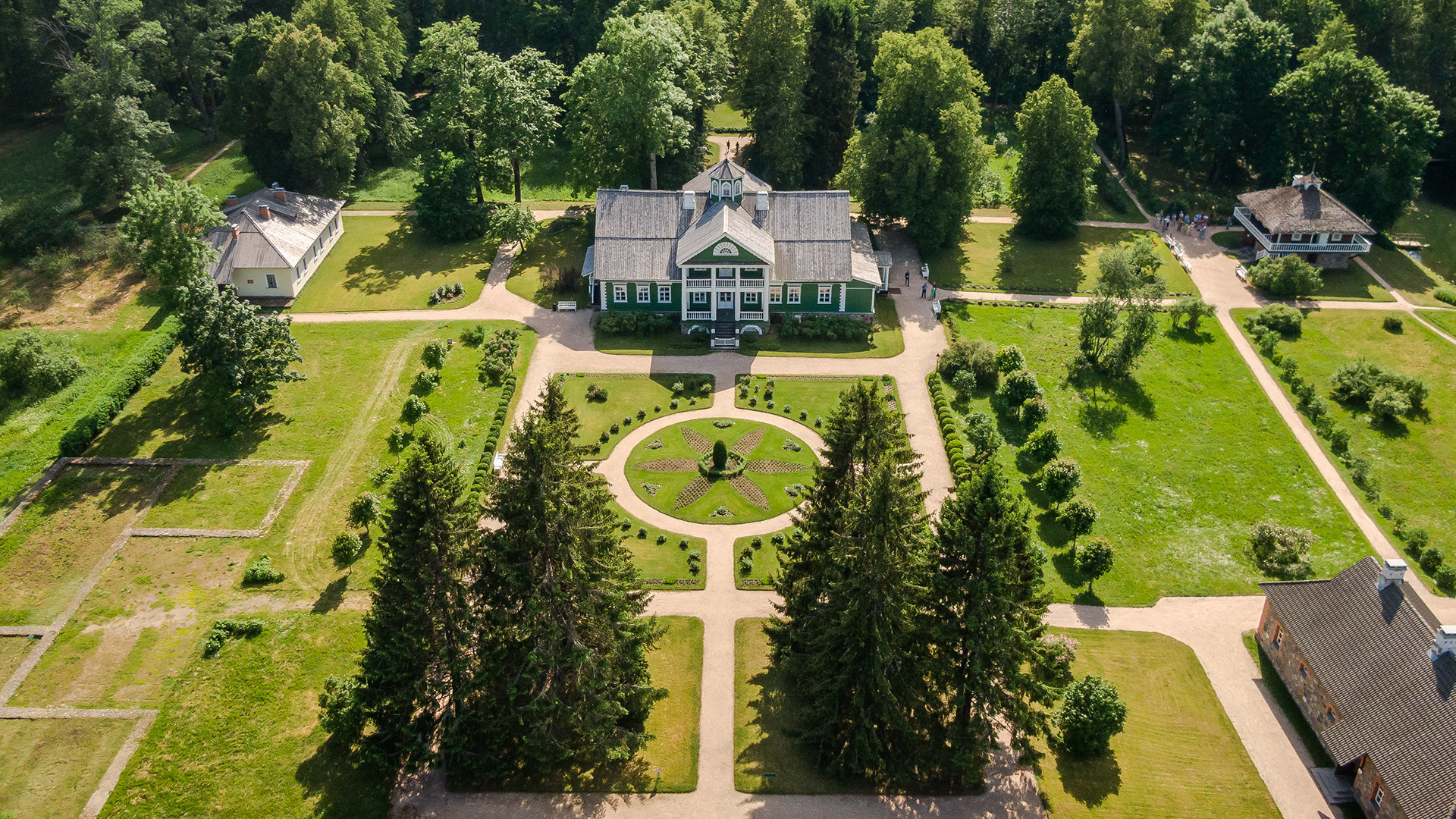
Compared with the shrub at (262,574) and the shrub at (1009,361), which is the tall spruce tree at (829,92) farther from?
the shrub at (262,574)

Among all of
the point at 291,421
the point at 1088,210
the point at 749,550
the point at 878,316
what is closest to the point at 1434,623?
the point at 749,550

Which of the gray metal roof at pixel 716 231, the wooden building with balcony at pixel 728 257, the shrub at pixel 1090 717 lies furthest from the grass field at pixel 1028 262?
the shrub at pixel 1090 717

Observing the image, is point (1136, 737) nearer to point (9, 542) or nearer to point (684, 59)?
point (9, 542)

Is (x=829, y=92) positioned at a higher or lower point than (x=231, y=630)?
higher

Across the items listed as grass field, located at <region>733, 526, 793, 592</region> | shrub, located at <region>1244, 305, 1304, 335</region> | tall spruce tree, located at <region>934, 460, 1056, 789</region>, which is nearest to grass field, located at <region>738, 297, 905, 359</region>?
grass field, located at <region>733, 526, 793, 592</region>

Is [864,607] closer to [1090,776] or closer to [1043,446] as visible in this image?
[1090,776]

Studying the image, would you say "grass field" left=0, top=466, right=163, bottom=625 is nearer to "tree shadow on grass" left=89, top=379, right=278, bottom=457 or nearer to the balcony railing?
"tree shadow on grass" left=89, top=379, right=278, bottom=457

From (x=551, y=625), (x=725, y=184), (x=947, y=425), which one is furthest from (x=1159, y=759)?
(x=725, y=184)
